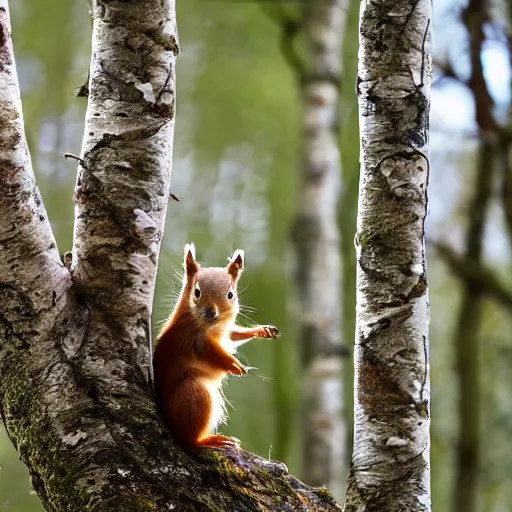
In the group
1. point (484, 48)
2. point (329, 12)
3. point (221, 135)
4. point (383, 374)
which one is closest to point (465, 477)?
point (484, 48)

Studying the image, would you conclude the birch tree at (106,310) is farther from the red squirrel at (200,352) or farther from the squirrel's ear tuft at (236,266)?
the squirrel's ear tuft at (236,266)

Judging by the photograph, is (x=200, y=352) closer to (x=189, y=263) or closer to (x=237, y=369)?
(x=237, y=369)

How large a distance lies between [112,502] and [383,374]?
739 millimetres

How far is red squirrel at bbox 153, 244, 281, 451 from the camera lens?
2584mm

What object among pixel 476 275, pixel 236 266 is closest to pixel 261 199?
pixel 476 275

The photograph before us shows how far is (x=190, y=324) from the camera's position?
3238mm

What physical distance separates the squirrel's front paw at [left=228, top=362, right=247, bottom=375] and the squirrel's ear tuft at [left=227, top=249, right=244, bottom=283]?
1.74ft

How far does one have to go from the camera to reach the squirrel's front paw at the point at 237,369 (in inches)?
122

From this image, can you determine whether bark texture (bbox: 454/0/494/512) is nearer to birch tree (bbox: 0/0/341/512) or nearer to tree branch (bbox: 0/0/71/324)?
birch tree (bbox: 0/0/341/512)

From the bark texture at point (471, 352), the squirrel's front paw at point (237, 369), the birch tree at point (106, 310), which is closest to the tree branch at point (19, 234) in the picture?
the birch tree at point (106, 310)

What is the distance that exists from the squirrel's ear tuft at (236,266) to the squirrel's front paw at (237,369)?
53 cm

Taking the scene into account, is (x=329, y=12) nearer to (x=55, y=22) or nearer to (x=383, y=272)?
(x=55, y=22)

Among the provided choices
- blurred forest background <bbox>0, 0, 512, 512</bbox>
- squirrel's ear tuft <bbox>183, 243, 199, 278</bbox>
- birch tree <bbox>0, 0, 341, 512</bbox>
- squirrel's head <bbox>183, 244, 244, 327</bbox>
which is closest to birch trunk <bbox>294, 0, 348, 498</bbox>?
blurred forest background <bbox>0, 0, 512, 512</bbox>

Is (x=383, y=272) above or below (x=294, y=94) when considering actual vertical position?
below
